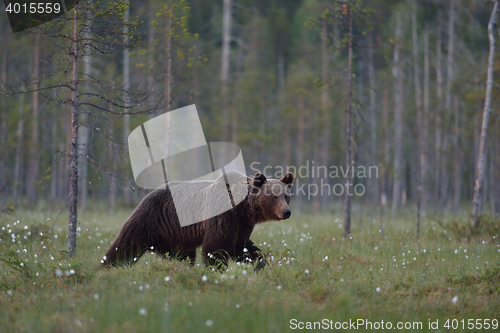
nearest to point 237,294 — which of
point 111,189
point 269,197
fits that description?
point 269,197

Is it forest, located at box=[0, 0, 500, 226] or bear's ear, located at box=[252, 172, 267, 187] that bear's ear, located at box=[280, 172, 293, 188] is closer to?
bear's ear, located at box=[252, 172, 267, 187]

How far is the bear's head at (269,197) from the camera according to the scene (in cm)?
770

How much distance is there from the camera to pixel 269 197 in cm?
774

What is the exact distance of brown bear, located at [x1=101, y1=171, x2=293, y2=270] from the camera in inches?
291

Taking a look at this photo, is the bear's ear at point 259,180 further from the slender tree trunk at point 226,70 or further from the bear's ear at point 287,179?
the slender tree trunk at point 226,70

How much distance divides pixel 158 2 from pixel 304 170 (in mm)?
15957

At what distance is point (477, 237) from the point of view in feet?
39.4

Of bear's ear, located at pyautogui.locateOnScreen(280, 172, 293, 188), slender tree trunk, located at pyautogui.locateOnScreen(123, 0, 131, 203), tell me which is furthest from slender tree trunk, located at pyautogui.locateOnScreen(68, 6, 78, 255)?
bear's ear, located at pyautogui.locateOnScreen(280, 172, 293, 188)

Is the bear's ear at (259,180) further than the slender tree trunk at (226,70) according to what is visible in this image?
No

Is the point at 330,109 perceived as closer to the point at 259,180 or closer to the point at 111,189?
the point at 259,180

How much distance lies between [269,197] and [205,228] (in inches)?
48.2

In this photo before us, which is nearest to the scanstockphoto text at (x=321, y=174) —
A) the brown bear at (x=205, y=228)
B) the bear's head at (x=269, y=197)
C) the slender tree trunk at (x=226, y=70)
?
the slender tree trunk at (x=226, y=70)
